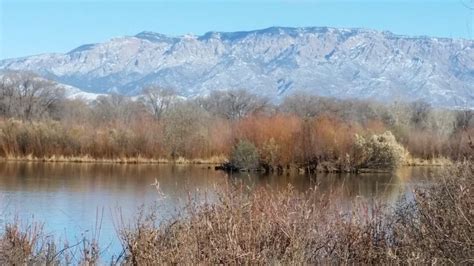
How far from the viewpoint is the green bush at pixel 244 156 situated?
44406 millimetres

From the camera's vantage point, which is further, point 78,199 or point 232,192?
point 78,199

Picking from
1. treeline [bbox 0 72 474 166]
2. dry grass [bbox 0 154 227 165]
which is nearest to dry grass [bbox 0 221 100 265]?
treeline [bbox 0 72 474 166]

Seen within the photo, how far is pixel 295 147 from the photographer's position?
45.3 m

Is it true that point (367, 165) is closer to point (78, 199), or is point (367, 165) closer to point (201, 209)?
point (78, 199)

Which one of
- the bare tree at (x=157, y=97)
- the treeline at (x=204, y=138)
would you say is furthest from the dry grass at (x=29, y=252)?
the bare tree at (x=157, y=97)

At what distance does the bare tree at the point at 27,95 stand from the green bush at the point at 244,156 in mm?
28305

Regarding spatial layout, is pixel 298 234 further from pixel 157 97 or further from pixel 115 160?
pixel 157 97

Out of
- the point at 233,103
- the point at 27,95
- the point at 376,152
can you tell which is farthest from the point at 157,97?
the point at 376,152

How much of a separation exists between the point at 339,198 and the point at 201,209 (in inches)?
124

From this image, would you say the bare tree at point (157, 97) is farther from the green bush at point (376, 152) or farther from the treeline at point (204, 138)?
the green bush at point (376, 152)

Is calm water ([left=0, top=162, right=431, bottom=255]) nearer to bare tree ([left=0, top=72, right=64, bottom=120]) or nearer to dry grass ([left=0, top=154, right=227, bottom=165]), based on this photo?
dry grass ([left=0, top=154, right=227, bottom=165])

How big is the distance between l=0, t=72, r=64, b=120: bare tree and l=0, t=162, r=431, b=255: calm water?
28.1 metres

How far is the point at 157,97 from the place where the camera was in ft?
357

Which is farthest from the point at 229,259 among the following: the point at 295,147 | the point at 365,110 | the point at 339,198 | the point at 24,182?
the point at 365,110
